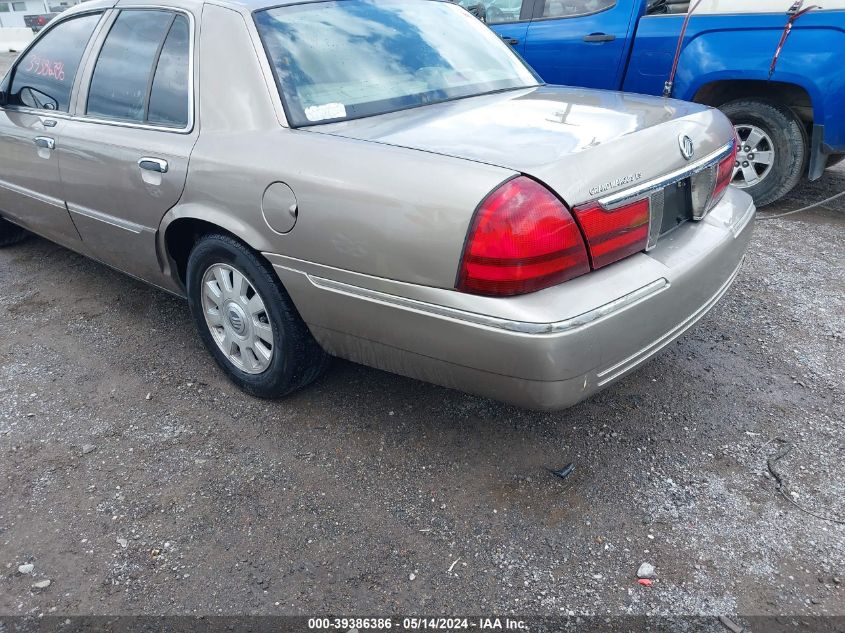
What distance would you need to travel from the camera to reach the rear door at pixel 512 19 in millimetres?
5500

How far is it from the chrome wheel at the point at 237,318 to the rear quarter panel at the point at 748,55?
3771mm

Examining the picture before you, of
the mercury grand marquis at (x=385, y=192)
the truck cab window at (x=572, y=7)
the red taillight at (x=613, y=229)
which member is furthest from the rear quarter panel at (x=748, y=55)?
the red taillight at (x=613, y=229)

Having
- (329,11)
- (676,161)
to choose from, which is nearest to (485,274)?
(676,161)

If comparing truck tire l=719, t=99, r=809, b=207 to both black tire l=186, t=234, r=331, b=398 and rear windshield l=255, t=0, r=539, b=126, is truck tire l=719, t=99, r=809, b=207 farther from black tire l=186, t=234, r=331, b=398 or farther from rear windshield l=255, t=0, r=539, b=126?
black tire l=186, t=234, r=331, b=398

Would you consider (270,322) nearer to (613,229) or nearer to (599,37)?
(613,229)

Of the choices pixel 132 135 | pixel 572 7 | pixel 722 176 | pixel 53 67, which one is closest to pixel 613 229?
pixel 722 176

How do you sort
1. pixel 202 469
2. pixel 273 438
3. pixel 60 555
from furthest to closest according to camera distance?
pixel 273 438, pixel 202 469, pixel 60 555

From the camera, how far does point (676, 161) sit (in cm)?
225

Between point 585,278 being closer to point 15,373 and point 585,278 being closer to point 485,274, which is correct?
point 485,274

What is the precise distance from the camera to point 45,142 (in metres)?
3.37

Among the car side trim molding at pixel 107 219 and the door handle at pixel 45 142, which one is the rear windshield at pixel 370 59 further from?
the door handle at pixel 45 142

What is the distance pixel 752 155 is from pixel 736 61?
2.30ft

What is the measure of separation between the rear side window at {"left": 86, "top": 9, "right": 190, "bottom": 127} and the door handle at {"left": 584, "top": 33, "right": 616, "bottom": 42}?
3.43 meters

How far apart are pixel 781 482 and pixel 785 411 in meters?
0.47
